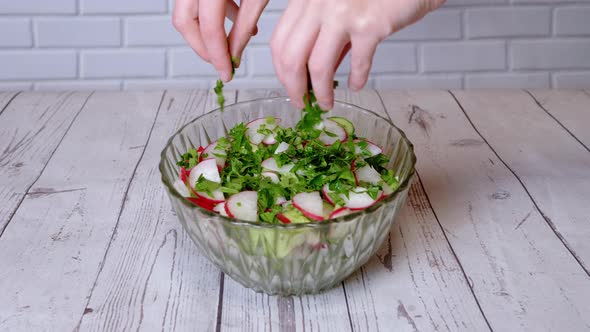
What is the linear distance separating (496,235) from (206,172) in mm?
492

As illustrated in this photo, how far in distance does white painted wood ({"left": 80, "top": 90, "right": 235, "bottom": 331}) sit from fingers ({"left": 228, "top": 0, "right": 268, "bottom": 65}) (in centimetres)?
33

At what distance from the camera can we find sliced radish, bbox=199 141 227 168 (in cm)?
107

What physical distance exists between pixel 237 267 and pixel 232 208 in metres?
0.08

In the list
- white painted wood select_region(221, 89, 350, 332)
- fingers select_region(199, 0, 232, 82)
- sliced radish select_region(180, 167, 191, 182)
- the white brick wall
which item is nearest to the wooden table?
white painted wood select_region(221, 89, 350, 332)

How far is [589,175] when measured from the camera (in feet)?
4.45

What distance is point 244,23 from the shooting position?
3.42ft

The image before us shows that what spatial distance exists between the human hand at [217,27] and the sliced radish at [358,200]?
0.26 metres

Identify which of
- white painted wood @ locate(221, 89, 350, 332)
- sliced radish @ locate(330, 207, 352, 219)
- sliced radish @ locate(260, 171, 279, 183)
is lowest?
white painted wood @ locate(221, 89, 350, 332)

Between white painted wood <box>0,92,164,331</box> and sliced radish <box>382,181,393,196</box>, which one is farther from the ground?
sliced radish <box>382,181,393,196</box>

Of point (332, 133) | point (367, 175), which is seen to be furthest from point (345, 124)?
point (367, 175)

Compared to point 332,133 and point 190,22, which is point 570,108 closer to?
point 332,133

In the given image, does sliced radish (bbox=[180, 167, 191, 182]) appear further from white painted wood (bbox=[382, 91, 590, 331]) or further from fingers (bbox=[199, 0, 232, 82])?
white painted wood (bbox=[382, 91, 590, 331])

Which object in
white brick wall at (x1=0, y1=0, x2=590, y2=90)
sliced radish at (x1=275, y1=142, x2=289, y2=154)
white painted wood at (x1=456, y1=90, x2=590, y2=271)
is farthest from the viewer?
white brick wall at (x1=0, y1=0, x2=590, y2=90)

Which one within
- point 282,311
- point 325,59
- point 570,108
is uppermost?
point 325,59
